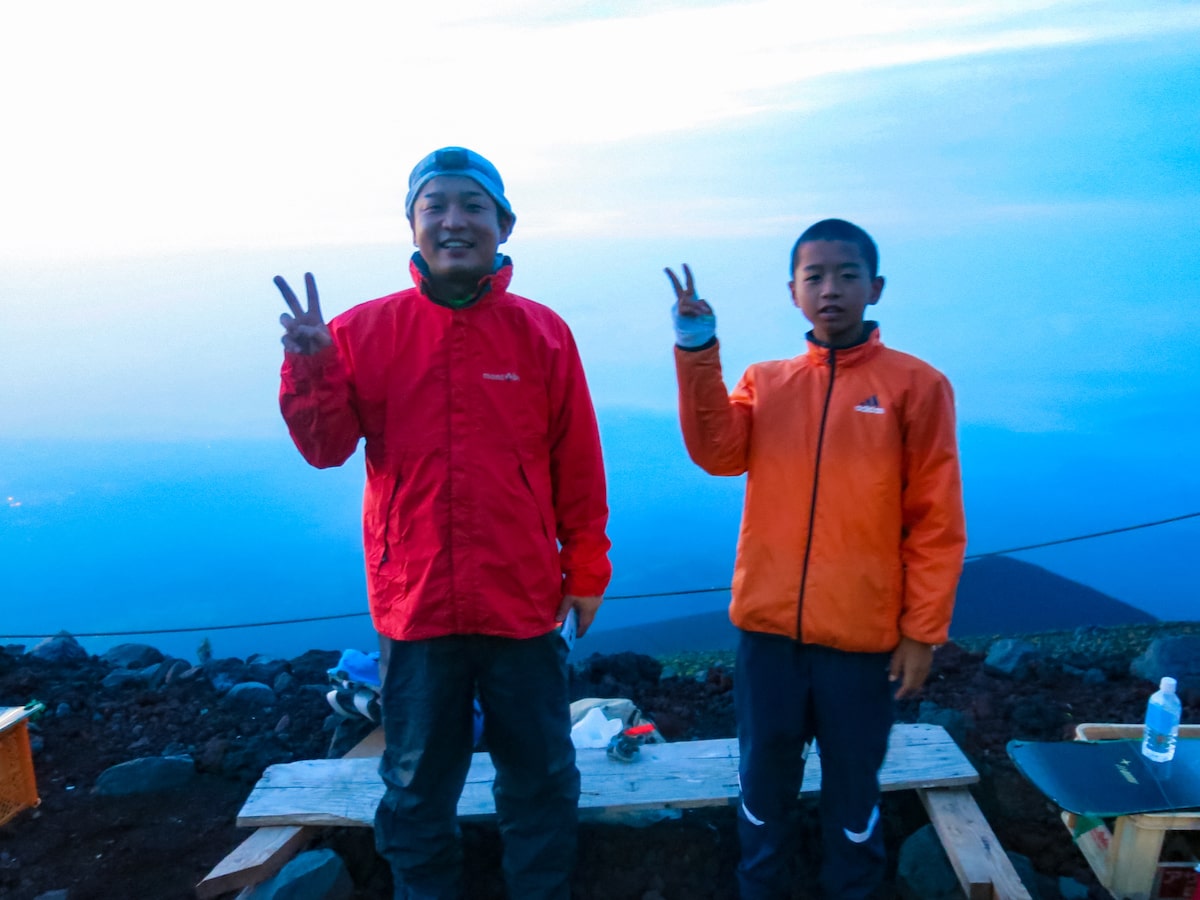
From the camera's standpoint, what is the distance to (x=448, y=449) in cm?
228

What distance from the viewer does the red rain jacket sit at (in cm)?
228

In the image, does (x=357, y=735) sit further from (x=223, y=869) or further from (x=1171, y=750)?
(x=1171, y=750)

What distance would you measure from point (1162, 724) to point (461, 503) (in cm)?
232

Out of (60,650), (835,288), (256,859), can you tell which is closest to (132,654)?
(60,650)

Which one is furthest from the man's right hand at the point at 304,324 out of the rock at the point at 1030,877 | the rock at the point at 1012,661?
the rock at the point at 1012,661

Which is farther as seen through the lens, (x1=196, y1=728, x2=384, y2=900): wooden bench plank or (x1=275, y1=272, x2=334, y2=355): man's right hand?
(x1=196, y1=728, x2=384, y2=900): wooden bench plank

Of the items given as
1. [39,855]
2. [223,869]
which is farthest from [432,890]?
[39,855]

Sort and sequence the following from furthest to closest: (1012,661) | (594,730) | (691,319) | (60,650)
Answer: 1. (60,650)
2. (1012,661)
3. (594,730)
4. (691,319)

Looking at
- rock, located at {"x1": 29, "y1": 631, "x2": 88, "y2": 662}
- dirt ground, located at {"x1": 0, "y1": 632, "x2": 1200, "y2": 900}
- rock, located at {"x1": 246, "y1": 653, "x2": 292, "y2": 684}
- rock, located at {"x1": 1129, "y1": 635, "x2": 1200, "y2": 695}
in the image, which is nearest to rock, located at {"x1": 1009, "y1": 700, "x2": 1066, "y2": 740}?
dirt ground, located at {"x1": 0, "y1": 632, "x2": 1200, "y2": 900}

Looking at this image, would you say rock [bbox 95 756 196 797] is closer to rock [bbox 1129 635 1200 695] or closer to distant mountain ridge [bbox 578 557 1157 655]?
distant mountain ridge [bbox 578 557 1157 655]

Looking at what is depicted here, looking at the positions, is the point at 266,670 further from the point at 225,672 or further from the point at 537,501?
the point at 537,501

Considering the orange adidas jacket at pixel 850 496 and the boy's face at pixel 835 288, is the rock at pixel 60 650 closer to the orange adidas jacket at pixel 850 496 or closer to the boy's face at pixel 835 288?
the orange adidas jacket at pixel 850 496

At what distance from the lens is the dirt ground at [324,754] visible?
290 centimetres

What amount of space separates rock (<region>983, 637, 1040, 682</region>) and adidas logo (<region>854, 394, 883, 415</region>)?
261 centimetres
